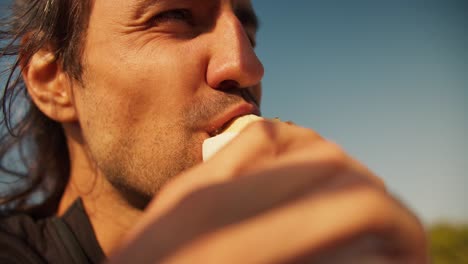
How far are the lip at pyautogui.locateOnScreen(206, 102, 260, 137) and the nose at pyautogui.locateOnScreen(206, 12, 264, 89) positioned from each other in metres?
0.14

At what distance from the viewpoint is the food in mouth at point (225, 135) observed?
1.89m

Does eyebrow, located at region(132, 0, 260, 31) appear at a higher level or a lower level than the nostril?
higher

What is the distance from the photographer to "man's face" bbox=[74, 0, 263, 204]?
228 cm

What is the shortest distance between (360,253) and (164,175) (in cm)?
174

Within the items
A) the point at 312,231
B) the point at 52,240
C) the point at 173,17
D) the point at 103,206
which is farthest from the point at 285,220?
the point at 103,206

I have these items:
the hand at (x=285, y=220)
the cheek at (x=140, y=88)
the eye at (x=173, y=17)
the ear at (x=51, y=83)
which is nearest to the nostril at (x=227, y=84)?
the cheek at (x=140, y=88)

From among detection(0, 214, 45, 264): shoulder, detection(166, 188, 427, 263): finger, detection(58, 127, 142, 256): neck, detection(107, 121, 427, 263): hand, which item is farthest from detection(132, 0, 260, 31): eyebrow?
detection(166, 188, 427, 263): finger

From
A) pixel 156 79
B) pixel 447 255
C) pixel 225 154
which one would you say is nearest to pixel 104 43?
pixel 156 79

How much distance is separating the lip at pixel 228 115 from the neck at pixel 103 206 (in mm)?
1045

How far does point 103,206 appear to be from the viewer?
114 inches

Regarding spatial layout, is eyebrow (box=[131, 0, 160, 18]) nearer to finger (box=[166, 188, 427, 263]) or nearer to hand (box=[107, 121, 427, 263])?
hand (box=[107, 121, 427, 263])

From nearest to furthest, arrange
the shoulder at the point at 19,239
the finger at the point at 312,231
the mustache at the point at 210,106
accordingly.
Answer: the finger at the point at 312,231 < the mustache at the point at 210,106 < the shoulder at the point at 19,239

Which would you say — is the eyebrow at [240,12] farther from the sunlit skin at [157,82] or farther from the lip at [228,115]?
the lip at [228,115]

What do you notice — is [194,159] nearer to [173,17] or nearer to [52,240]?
[173,17]
